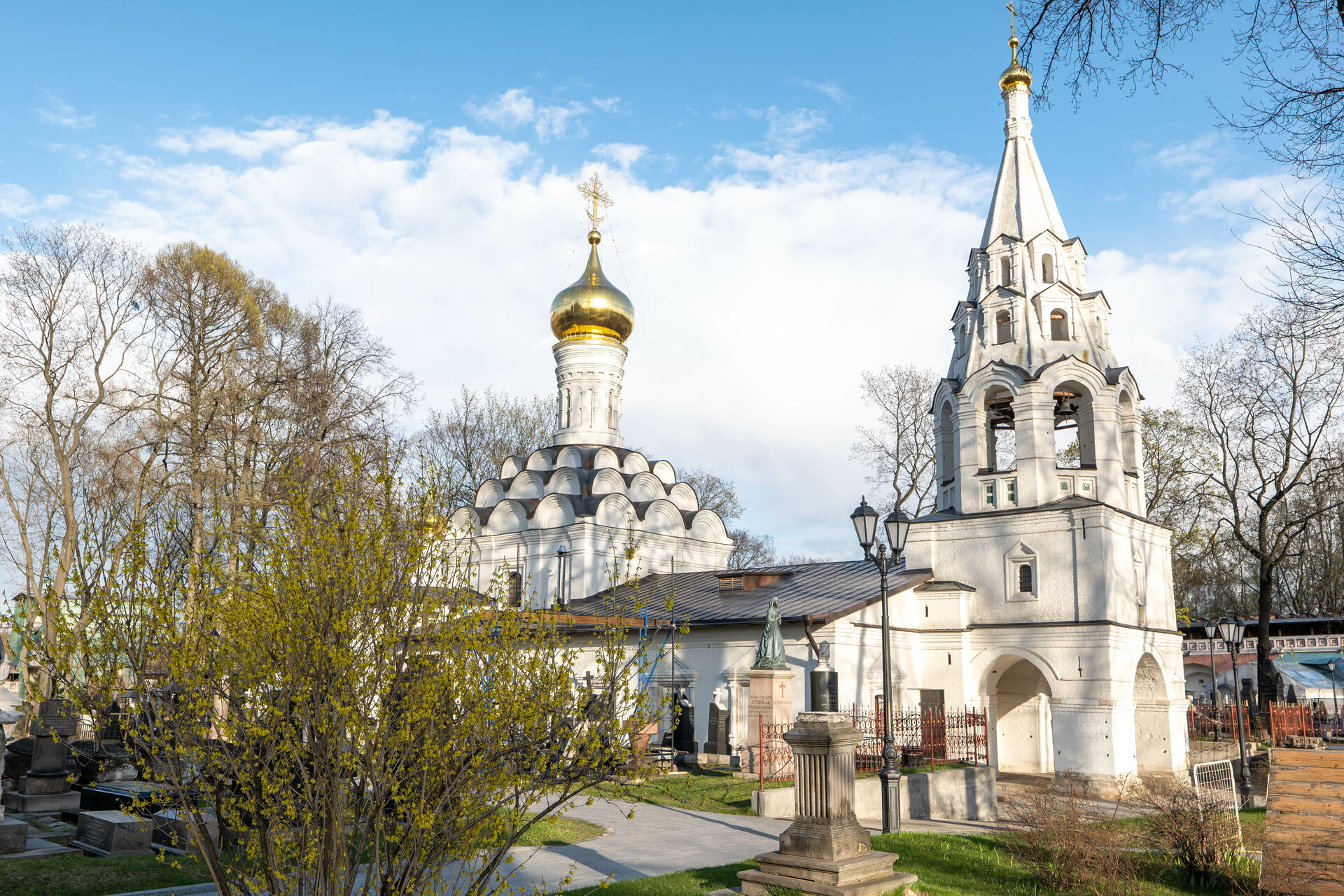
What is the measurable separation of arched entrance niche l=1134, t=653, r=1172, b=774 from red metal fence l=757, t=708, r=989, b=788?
451 centimetres

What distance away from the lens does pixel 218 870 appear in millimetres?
4855

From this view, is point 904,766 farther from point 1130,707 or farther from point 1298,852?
point 1298,852

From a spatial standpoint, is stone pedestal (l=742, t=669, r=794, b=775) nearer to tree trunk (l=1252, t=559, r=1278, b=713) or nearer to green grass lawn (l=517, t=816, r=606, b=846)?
green grass lawn (l=517, t=816, r=606, b=846)

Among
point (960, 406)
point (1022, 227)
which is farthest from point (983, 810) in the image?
point (1022, 227)

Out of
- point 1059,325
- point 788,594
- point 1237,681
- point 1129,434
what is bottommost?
point 1237,681

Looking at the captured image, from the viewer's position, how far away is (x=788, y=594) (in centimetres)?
2242

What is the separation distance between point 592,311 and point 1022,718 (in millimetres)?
17311

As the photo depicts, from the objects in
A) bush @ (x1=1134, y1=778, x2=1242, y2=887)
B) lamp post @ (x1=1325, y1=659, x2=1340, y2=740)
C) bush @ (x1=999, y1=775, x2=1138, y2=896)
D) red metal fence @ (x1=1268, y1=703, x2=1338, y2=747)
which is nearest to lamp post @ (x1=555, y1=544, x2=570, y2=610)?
red metal fence @ (x1=1268, y1=703, x2=1338, y2=747)

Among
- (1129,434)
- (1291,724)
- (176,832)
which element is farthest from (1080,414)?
(176,832)

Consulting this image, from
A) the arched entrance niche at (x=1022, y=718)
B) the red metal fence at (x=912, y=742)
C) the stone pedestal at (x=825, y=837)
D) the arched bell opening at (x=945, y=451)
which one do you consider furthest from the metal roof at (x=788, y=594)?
the stone pedestal at (x=825, y=837)

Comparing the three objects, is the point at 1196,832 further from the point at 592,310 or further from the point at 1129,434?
the point at 592,310

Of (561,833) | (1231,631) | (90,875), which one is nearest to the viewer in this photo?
(90,875)

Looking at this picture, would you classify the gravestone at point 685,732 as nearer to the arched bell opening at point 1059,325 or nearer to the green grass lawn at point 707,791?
the green grass lawn at point 707,791

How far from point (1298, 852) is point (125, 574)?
8331 mm
